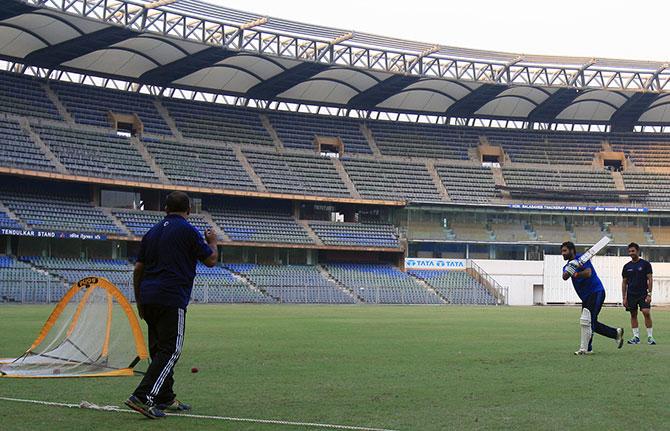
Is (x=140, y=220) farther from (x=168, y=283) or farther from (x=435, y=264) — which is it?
(x=168, y=283)

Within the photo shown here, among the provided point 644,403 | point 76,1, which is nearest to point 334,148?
point 76,1

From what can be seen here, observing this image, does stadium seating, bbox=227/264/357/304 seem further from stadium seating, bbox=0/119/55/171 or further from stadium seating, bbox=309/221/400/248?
stadium seating, bbox=0/119/55/171

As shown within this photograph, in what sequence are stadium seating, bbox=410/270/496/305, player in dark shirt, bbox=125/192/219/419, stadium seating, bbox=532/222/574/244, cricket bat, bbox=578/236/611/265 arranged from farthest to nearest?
stadium seating, bbox=532/222/574/244, stadium seating, bbox=410/270/496/305, cricket bat, bbox=578/236/611/265, player in dark shirt, bbox=125/192/219/419

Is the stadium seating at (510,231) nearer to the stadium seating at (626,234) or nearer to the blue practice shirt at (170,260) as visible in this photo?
the stadium seating at (626,234)

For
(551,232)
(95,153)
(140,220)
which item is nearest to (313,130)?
(140,220)

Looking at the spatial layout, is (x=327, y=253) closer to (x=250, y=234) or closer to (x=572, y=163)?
(x=250, y=234)

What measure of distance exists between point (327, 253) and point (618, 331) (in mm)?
51889

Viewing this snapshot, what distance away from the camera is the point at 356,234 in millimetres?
66875

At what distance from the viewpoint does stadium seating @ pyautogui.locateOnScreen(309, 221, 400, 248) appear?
65438 mm

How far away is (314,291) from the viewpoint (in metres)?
55.7

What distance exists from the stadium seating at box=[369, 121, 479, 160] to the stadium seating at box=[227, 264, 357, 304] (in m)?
18.7

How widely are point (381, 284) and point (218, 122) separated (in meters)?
19.3

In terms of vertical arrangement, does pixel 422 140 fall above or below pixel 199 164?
above

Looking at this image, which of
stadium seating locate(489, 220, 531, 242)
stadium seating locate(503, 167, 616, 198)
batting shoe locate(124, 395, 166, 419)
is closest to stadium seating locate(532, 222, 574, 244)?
stadium seating locate(489, 220, 531, 242)
